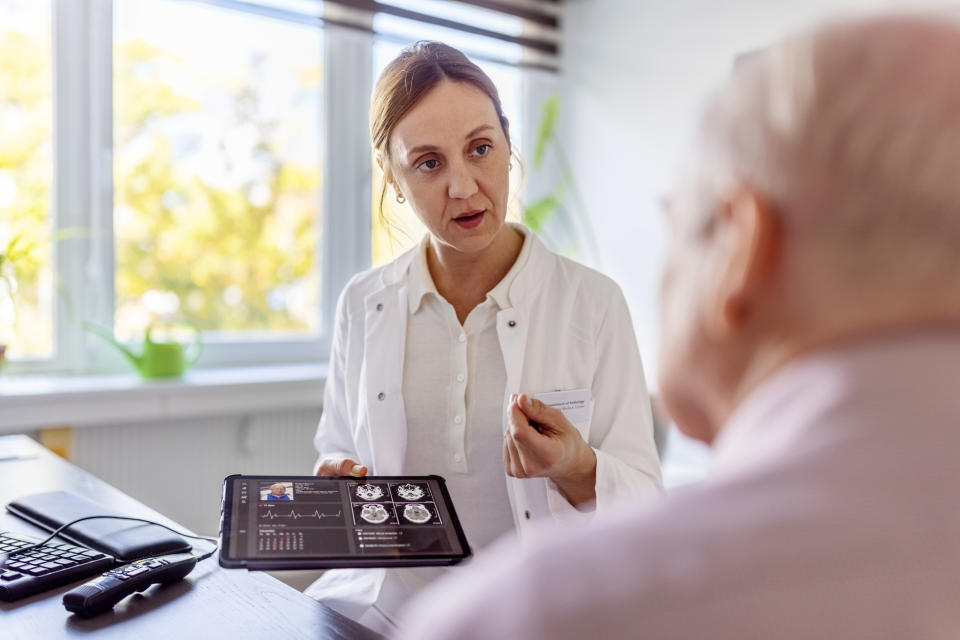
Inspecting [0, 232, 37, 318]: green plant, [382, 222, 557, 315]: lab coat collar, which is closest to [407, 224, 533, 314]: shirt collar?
[382, 222, 557, 315]: lab coat collar

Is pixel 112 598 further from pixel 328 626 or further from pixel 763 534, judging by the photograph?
pixel 763 534

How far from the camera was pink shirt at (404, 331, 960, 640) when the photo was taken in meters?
0.35

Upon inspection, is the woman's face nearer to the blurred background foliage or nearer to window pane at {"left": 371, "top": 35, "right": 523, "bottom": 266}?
window pane at {"left": 371, "top": 35, "right": 523, "bottom": 266}

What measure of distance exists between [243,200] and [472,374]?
5.48 ft

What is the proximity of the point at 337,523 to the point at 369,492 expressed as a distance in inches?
4.7

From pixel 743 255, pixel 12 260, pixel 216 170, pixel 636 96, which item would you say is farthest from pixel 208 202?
pixel 743 255

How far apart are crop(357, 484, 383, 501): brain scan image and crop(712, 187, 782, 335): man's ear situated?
0.80 m

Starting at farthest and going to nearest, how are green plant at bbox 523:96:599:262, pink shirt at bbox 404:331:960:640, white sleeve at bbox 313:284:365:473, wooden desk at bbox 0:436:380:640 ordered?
green plant at bbox 523:96:599:262 < white sleeve at bbox 313:284:365:473 < wooden desk at bbox 0:436:380:640 < pink shirt at bbox 404:331:960:640

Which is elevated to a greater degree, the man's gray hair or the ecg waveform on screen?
the man's gray hair

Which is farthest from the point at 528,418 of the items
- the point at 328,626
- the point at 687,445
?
the point at 687,445

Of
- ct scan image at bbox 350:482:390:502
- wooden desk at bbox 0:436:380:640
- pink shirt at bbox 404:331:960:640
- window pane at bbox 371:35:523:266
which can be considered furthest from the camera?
window pane at bbox 371:35:523:266

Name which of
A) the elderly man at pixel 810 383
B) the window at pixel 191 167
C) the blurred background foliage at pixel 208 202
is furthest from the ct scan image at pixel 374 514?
the blurred background foliage at pixel 208 202

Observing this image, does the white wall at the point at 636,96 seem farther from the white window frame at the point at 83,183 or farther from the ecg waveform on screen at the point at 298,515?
the ecg waveform on screen at the point at 298,515

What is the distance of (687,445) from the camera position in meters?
3.22
